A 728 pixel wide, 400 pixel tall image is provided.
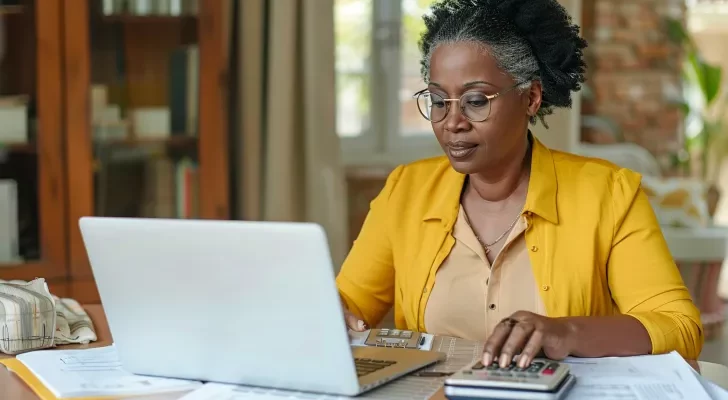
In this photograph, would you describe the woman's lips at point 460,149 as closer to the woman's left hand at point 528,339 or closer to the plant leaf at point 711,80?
the woman's left hand at point 528,339

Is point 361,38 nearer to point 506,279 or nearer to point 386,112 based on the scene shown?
point 386,112

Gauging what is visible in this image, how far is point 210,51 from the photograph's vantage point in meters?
3.19

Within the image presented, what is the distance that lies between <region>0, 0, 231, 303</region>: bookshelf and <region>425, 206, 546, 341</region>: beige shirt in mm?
1456

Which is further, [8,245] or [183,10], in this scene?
[183,10]

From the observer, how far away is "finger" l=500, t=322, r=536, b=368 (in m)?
1.20

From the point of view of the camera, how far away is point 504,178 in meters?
1.77

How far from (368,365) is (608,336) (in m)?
0.36

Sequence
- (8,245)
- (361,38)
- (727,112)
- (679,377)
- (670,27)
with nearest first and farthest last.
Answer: (679,377)
(8,245)
(361,38)
(670,27)
(727,112)

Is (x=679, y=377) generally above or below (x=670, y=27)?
below

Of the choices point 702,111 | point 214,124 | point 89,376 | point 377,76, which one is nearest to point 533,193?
point 89,376

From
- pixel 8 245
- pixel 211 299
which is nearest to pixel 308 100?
pixel 8 245

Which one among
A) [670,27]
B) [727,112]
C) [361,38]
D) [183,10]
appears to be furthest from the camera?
[727,112]

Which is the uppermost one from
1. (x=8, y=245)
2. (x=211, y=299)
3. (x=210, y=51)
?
(x=210, y=51)

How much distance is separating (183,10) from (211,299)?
2162mm
